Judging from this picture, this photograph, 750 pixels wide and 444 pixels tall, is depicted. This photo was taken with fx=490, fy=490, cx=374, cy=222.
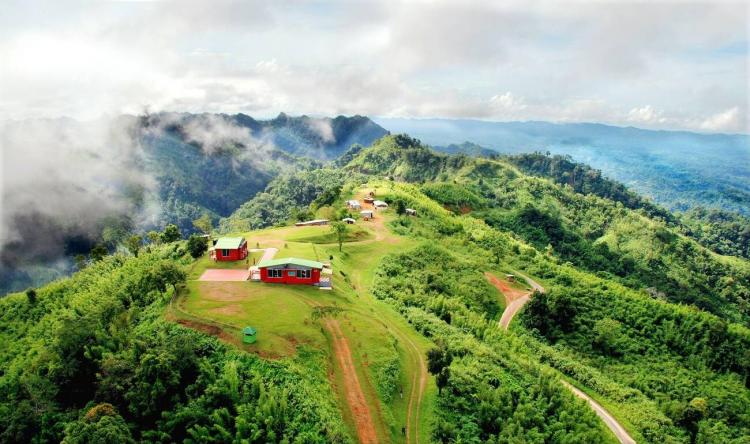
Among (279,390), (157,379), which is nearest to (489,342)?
(279,390)

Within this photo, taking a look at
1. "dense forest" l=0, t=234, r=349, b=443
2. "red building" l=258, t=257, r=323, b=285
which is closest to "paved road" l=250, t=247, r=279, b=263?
"red building" l=258, t=257, r=323, b=285

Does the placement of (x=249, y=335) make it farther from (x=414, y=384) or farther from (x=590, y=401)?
(x=590, y=401)

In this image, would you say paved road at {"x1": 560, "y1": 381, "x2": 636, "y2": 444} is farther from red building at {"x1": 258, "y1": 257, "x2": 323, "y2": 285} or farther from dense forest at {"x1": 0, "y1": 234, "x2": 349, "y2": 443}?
red building at {"x1": 258, "y1": 257, "x2": 323, "y2": 285}

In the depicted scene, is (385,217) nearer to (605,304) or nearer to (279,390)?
(605,304)

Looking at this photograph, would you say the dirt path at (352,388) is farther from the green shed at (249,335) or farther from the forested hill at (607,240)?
the forested hill at (607,240)

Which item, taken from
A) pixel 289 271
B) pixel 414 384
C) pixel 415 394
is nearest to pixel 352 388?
pixel 415 394

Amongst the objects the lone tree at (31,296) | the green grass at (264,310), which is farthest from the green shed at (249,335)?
the lone tree at (31,296)
